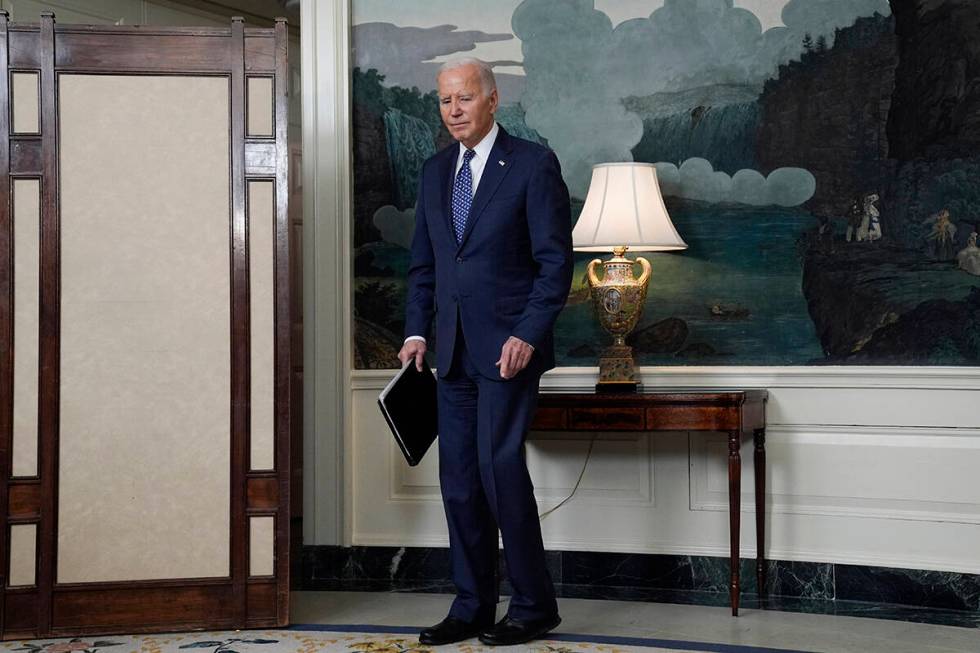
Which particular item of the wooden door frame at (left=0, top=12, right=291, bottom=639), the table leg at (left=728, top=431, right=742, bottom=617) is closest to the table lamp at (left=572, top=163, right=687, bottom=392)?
the table leg at (left=728, top=431, right=742, bottom=617)

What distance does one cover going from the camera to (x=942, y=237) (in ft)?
13.0

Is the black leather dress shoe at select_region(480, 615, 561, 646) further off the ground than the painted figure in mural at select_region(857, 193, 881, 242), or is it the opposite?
the painted figure in mural at select_region(857, 193, 881, 242)

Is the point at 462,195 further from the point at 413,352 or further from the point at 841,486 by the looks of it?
the point at 841,486

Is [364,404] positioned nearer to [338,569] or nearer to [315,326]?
[315,326]

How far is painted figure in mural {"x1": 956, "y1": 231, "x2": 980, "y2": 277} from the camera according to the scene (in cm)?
392

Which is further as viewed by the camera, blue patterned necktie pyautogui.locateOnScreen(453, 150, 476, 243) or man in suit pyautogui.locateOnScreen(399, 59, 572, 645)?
blue patterned necktie pyautogui.locateOnScreen(453, 150, 476, 243)

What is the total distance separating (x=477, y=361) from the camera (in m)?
3.30

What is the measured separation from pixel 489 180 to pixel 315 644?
1.43 m

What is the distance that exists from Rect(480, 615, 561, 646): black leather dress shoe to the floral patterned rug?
2 centimetres

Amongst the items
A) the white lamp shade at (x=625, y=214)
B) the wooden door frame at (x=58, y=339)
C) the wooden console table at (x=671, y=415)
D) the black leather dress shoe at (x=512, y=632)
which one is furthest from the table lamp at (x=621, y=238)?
the wooden door frame at (x=58, y=339)

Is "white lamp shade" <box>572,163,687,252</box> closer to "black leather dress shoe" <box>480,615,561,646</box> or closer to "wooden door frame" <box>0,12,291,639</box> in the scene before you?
"wooden door frame" <box>0,12,291,639</box>

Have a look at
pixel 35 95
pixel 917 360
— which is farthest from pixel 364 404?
pixel 917 360

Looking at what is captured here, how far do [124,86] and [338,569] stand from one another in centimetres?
198

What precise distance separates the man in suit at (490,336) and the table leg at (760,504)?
0.95 metres
